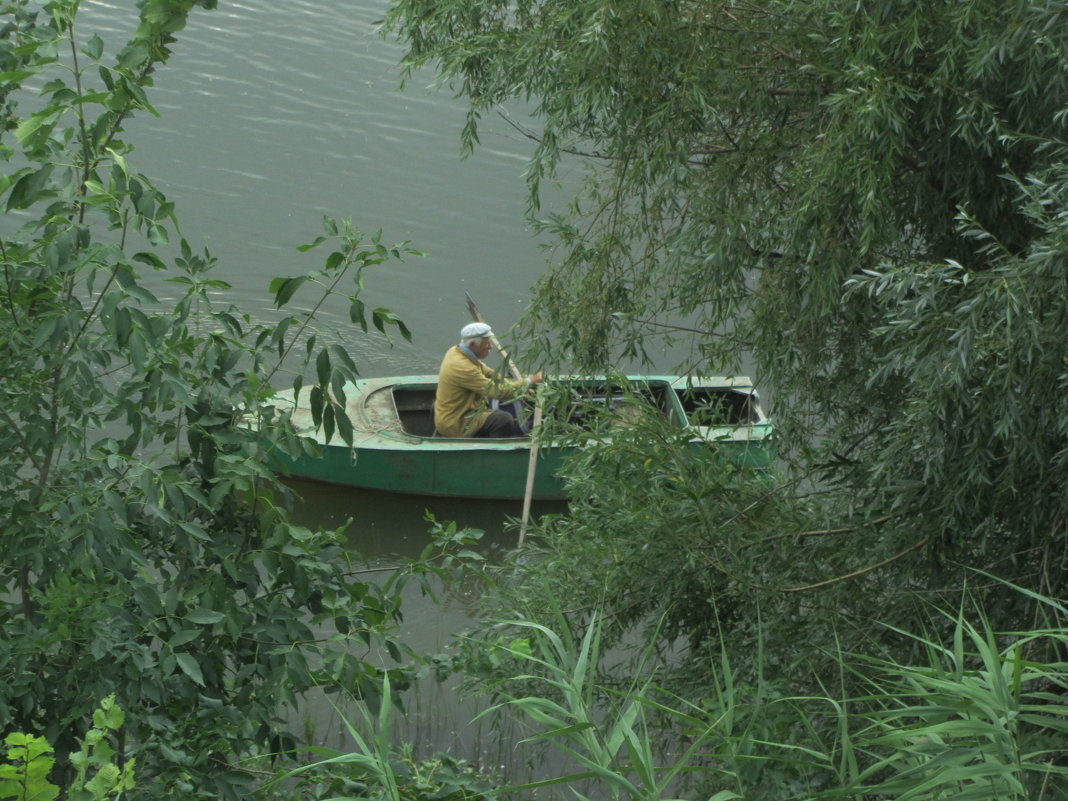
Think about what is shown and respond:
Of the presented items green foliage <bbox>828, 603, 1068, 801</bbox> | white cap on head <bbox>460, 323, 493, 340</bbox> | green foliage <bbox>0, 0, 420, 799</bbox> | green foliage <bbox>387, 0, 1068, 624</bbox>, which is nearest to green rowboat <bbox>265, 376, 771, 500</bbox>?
white cap on head <bbox>460, 323, 493, 340</bbox>

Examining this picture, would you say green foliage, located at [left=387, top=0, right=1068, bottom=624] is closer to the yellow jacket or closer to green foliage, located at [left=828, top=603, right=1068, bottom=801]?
green foliage, located at [left=828, top=603, right=1068, bottom=801]

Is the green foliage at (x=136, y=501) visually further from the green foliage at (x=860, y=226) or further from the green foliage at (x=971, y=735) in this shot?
the green foliage at (x=860, y=226)

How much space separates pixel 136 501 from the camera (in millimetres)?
2998

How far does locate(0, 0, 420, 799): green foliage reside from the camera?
2.83 meters

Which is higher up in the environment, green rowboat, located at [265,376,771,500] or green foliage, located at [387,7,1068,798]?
green foliage, located at [387,7,1068,798]

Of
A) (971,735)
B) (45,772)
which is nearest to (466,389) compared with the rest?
(971,735)

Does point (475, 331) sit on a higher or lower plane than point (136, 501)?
lower

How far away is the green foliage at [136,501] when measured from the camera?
283 cm

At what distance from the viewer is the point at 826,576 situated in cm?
457

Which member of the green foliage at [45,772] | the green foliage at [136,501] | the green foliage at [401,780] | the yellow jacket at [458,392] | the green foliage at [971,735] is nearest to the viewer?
the green foliage at [45,772]

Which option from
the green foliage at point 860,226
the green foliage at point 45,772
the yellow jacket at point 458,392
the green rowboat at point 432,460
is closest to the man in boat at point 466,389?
the yellow jacket at point 458,392

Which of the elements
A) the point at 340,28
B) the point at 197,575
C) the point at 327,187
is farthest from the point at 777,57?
the point at 340,28

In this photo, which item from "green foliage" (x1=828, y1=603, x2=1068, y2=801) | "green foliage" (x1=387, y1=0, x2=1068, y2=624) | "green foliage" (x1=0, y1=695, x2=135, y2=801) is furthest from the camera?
"green foliage" (x1=387, y1=0, x2=1068, y2=624)

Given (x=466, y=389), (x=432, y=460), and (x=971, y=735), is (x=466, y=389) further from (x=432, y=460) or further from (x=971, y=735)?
(x=971, y=735)
